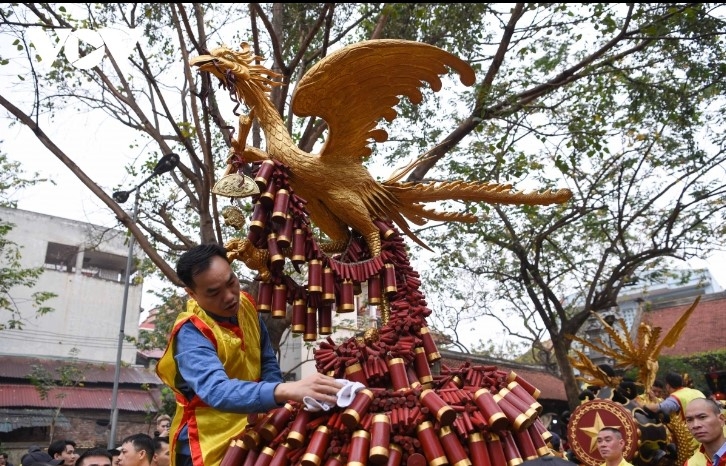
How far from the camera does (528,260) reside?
12.6 meters

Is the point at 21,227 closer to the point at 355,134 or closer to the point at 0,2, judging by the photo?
the point at 0,2

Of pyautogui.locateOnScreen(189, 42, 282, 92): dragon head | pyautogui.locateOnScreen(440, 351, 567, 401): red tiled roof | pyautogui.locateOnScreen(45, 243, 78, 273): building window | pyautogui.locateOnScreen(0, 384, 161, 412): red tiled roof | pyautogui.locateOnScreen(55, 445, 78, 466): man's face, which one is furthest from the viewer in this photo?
pyautogui.locateOnScreen(45, 243, 78, 273): building window

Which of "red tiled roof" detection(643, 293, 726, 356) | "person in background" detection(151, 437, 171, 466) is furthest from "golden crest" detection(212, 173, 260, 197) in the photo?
"red tiled roof" detection(643, 293, 726, 356)

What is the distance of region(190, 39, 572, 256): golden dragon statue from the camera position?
290 centimetres

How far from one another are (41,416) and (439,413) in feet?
58.4

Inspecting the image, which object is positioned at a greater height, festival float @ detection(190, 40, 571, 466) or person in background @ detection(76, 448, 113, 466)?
festival float @ detection(190, 40, 571, 466)

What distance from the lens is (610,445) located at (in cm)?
435

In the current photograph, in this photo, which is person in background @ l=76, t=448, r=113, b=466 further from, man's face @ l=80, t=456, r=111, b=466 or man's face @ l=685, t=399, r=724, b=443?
man's face @ l=685, t=399, r=724, b=443

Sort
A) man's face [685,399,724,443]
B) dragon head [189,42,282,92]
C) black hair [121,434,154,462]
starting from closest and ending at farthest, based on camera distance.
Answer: dragon head [189,42,282,92]
man's face [685,399,724,443]
black hair [121,434,154,462]

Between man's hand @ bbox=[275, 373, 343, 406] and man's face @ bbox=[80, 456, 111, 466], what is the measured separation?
8.04 feet

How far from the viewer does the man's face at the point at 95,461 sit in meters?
4.05

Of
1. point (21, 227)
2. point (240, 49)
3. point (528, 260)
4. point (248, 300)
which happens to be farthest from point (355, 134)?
point (21, 227)

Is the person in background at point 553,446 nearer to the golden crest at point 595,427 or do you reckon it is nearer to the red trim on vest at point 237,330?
the golden crest at point 595,427

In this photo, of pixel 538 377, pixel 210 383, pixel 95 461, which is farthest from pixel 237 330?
pixel 538 377
